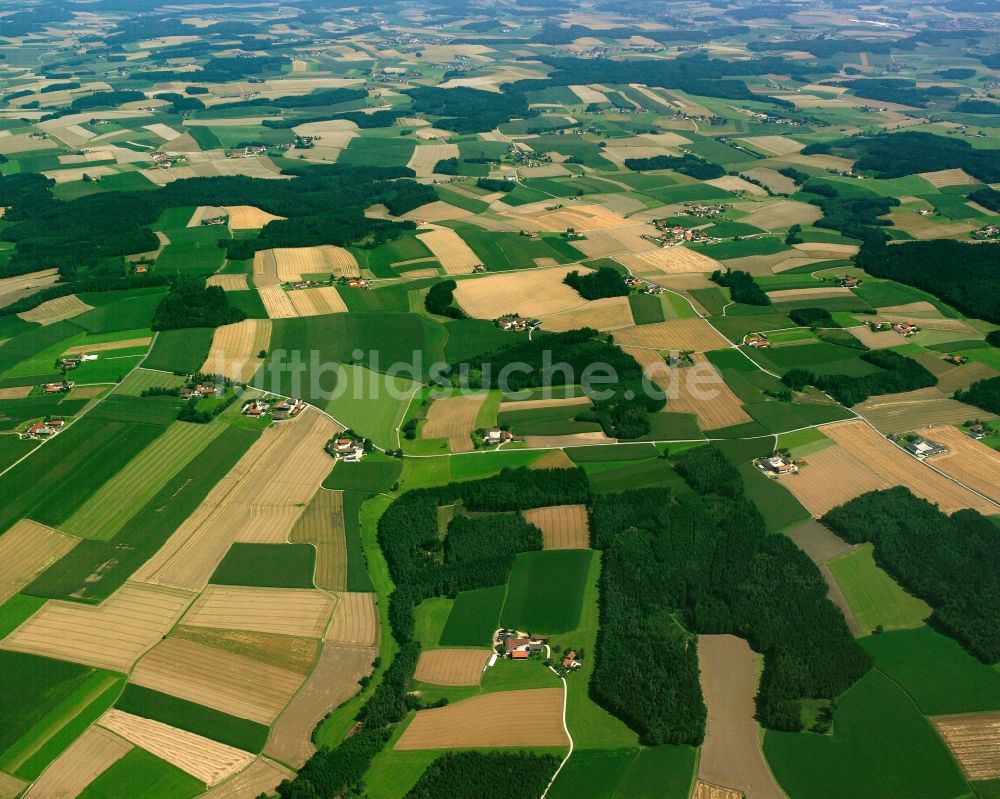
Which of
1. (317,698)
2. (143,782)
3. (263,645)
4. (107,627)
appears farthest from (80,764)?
(317,698)

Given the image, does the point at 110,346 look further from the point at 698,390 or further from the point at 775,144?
the point at 775,144

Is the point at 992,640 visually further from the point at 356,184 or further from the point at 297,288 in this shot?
the point at 356,184

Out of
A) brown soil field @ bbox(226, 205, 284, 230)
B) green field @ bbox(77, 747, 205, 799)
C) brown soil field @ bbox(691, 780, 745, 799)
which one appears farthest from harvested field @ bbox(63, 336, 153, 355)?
brown soil field @ bbox(691, 780, 745, 799)

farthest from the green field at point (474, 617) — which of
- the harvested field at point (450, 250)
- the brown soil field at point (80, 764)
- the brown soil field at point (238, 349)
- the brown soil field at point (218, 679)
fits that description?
the harvested field at point (450, 250)

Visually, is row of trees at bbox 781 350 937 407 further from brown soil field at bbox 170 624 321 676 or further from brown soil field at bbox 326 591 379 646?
brown soil field at bbox 170 624 321 676

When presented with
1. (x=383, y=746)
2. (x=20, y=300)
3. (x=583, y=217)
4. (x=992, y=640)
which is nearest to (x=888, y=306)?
(x=583, y=217)

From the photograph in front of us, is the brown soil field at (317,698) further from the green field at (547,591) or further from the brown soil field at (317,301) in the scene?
the brown soil field at (317,301)
